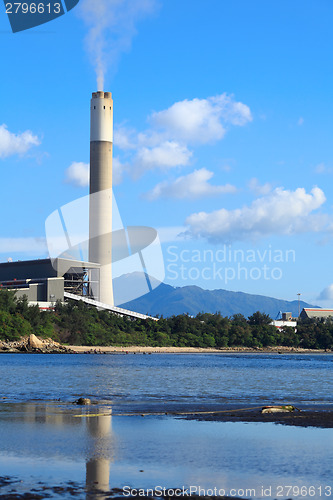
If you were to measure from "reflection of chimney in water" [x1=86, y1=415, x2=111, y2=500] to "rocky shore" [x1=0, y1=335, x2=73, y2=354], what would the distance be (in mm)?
119210

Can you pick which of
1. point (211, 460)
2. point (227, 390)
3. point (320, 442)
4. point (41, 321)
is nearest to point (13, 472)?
point (211, 460)

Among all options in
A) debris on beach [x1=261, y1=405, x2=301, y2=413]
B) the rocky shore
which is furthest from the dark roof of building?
debris on beach [x1=261, y1=405, x2=301, y2=413]

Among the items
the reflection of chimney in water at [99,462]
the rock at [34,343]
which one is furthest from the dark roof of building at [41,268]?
the reflection of chimney in water at [99,462]

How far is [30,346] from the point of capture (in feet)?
482

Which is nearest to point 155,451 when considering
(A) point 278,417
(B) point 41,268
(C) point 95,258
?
(A) point 278,417

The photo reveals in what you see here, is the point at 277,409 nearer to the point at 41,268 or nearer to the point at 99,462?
the point at 99,462

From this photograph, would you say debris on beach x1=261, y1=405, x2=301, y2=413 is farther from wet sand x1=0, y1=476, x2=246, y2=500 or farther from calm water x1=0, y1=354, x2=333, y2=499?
wet sand x1=0, y1=476, x2=246, y2=500

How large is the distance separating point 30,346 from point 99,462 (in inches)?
5117

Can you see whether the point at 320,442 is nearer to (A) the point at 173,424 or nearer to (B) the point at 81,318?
(A) the point at 173,424

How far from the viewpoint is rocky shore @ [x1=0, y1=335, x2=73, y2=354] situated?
145 m

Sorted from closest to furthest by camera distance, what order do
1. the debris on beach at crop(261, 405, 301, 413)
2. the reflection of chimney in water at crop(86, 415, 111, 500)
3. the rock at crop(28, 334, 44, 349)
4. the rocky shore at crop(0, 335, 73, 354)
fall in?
the reflection of chimney in water at crop(86, 415, 111, 500) < the debris on beach at crop(261, 405, 301, 413) < the rocky shore at crop(0, 335, 73, 354) < the rock at crop(28, 334, 44, 349)

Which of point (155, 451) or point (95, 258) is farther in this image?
point (95, 258)

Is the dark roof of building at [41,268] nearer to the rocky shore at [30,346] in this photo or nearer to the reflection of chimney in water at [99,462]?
the rocky shore at [30,346]

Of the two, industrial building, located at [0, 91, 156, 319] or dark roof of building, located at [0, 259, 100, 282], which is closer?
dark roof of building, located at [0, 259, 100, 282]
